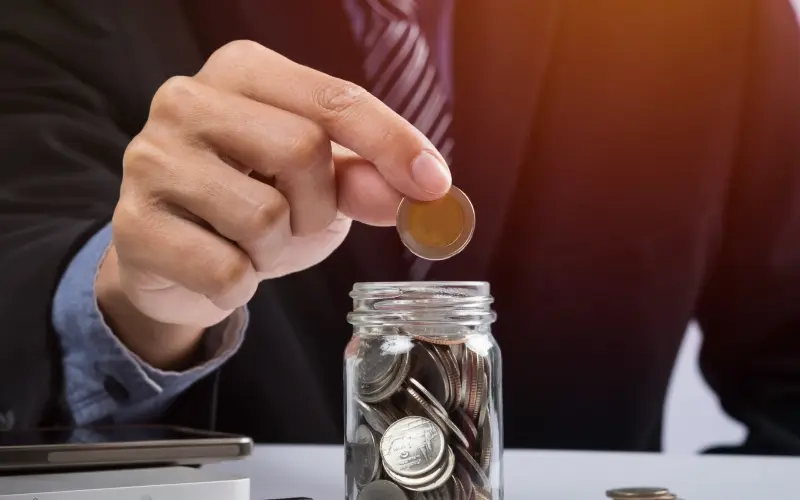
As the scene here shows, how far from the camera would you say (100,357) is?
0.95 meters

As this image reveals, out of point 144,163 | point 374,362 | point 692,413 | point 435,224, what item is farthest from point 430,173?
point 692,413

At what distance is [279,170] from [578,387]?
2.58 ft

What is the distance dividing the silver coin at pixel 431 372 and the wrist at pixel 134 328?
18.4 inches

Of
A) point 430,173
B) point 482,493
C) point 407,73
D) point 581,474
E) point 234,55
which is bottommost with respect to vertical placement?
point 581,474

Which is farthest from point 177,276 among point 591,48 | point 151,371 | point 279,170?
point 591,48

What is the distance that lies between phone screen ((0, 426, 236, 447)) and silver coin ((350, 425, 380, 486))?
6.1 inches

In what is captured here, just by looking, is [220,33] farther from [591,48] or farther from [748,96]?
[748,96]

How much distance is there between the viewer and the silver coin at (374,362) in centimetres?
58

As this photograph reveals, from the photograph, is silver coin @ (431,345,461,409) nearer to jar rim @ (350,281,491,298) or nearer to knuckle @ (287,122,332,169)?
jar rim @ (350,281,491,298)

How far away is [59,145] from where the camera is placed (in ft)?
3.69

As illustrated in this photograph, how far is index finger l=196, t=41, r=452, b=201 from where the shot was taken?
62 cm

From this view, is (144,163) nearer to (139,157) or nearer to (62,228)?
(139,157)

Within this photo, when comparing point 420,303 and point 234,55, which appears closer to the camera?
point 420,303

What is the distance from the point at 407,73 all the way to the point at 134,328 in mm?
618
